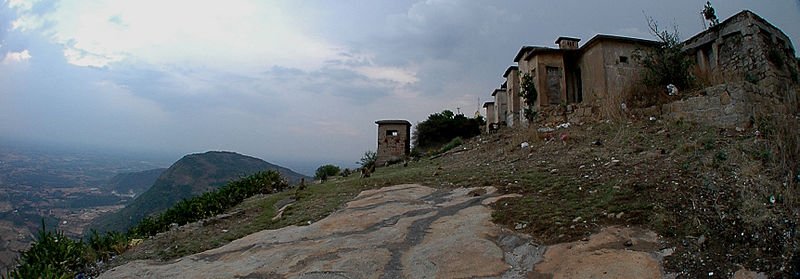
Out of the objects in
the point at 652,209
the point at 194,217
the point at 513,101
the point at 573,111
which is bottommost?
the point at 194,217

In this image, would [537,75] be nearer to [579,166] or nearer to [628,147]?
[628,147]

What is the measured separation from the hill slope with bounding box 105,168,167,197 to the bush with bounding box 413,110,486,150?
33.2m

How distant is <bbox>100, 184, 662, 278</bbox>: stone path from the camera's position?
2.95 m

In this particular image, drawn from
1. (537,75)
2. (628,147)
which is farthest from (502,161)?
(537,75)

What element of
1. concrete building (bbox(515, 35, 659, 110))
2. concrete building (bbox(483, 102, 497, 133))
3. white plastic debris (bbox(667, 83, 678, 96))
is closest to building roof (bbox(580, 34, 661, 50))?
concrete building (bbox(515, 35, 659, 110))

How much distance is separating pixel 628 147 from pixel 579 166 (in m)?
1.60

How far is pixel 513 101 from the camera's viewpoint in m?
19.4

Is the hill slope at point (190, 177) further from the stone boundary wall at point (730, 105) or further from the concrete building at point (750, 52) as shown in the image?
the concrete building at point (750, 52)

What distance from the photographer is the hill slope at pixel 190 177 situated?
1009 inches

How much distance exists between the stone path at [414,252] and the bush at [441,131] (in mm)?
17680

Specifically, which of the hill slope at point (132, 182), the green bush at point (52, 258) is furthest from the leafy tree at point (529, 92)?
the hill slope at point (132, 182)

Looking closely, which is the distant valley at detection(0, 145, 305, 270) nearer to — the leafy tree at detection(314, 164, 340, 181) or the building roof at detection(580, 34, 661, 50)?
the leafy tree at detection(314, 164, 340, 181)

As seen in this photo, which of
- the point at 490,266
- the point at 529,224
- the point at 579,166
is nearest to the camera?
the point at 490,266

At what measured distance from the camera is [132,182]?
46750mm
